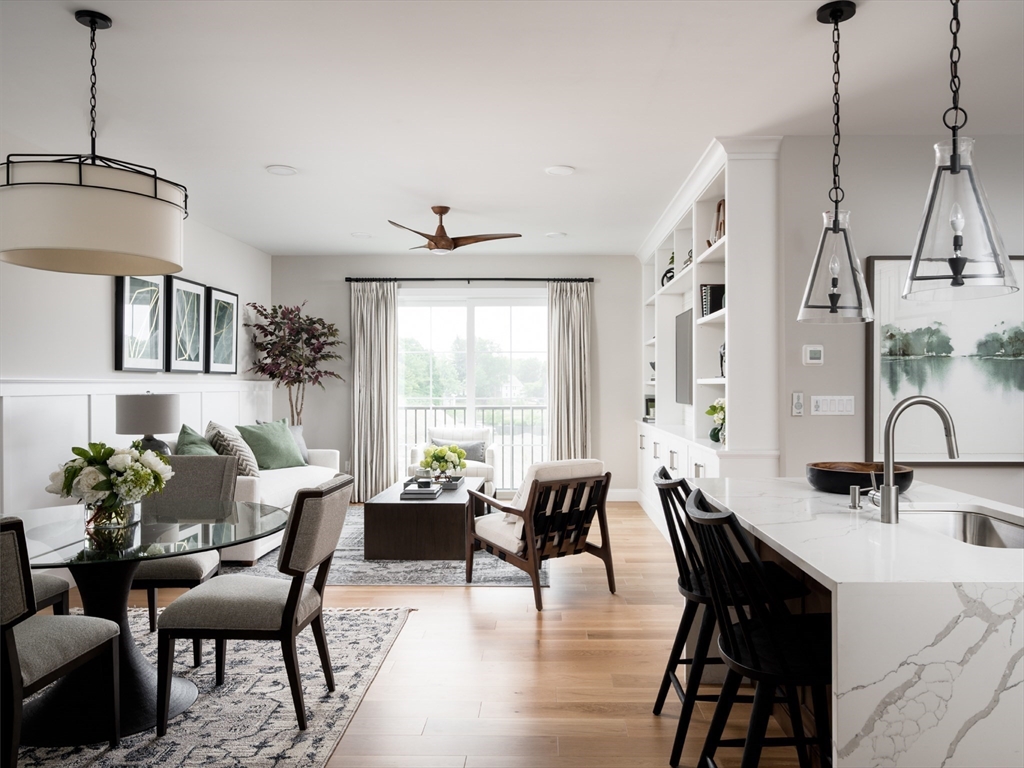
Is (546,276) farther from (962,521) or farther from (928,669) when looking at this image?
(928,669)

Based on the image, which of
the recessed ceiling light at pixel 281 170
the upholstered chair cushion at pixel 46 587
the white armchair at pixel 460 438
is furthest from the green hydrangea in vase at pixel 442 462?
the upholstered chair cushion at pixel 46 587

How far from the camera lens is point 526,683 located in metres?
2.83

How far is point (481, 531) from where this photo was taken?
4.17 m

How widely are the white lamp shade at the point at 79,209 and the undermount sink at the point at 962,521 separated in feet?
8.16

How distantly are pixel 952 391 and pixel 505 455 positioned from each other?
4625 millimetres

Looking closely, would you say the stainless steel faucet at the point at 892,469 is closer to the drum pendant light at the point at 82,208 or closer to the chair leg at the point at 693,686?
the chair leg at the point at 693,686

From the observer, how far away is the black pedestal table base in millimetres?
2344

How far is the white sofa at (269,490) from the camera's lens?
174 inches

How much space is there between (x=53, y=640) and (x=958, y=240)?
2.84m

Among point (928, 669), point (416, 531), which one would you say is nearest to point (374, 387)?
point (416, 531)

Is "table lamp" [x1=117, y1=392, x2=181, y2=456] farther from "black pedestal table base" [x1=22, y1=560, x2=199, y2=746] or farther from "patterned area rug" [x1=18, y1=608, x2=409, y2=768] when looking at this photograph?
"black pedestal table base" [x1=22, y1=560, x2=199, y2=746]

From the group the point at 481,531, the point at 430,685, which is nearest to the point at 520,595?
the point at 481,531

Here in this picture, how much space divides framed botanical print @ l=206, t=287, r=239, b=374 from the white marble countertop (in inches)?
190

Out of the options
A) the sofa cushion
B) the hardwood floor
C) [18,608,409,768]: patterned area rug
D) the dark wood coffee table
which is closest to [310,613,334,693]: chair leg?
[18,608,409,768]: patterned area rug
